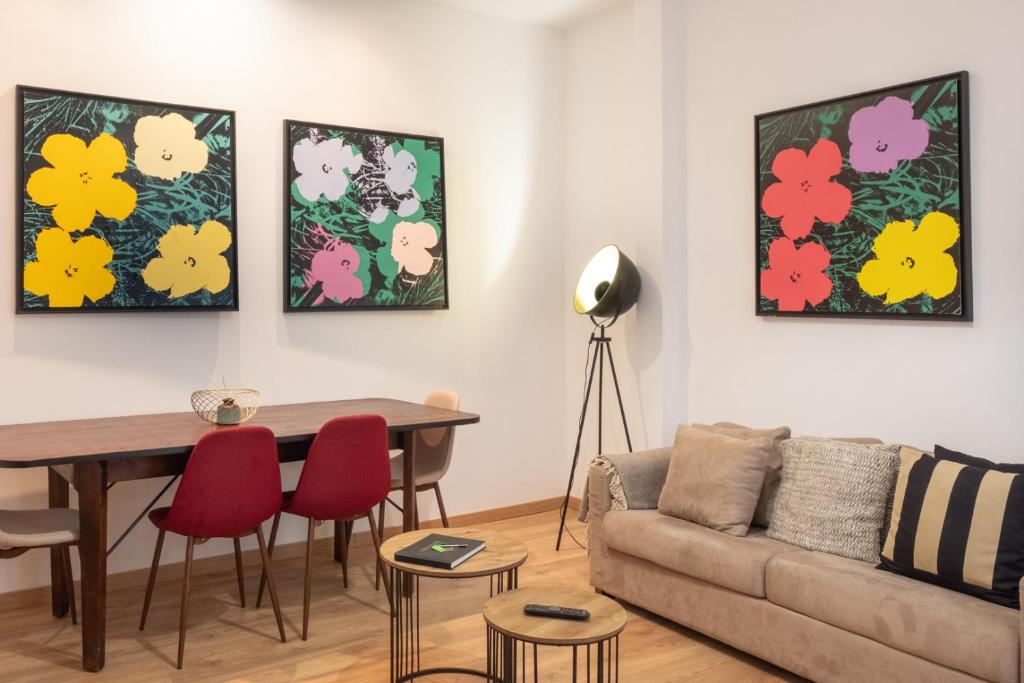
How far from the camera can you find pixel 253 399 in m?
3.88

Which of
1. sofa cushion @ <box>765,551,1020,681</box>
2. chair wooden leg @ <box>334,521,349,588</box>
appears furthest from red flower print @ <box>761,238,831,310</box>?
chair wooden leg @ <box>334,521,349,588</box>

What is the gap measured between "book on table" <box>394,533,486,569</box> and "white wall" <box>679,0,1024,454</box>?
1933mm

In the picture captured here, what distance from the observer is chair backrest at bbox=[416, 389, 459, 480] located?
4.37 metres

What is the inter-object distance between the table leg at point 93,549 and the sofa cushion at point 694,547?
1.98 meters

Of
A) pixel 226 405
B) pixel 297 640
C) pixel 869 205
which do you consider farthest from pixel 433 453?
pixel 869 205

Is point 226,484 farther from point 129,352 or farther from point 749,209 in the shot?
point 749,209

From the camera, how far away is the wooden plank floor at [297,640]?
312 centimetres

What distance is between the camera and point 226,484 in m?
3.26

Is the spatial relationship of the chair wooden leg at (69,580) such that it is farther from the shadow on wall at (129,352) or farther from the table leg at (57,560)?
the shadow on wall at (129,352)

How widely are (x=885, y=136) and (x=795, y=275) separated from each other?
73 centimetres

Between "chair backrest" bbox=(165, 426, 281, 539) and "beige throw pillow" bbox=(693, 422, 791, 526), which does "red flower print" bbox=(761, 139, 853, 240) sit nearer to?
"beige throw pillow" bbox=(693, 422, 791, 526)

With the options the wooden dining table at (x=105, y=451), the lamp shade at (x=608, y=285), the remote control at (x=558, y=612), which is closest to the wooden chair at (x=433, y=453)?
the wooden dining table at (x=105, y=451)

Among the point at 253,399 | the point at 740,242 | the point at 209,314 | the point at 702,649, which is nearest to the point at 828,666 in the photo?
the point at 702,649

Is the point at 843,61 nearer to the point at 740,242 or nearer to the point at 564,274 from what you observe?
the point at 740,242
